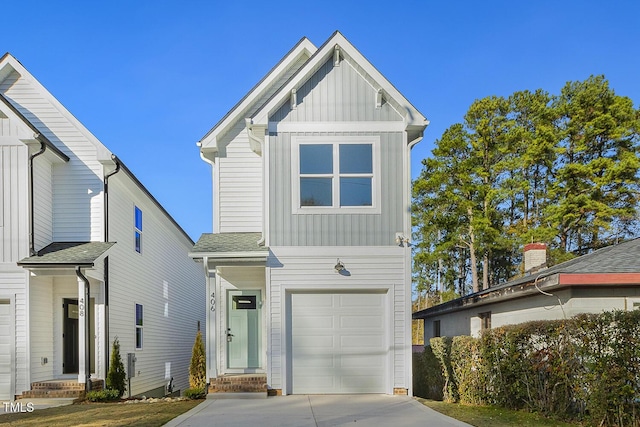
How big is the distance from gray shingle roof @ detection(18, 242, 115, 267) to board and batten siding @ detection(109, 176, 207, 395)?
84cm

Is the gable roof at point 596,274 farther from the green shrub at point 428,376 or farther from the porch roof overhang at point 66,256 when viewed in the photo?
the porch roof overhang at point 66,256

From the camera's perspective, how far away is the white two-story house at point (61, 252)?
38.9ft

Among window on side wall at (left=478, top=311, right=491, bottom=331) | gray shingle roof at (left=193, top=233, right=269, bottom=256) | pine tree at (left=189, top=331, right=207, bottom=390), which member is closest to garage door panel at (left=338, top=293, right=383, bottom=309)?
gray shingle roof at (left=193, top=233, right=269, bottom=256)

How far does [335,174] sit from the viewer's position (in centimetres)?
1152

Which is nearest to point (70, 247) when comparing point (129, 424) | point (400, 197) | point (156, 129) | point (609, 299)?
point (129, 424)

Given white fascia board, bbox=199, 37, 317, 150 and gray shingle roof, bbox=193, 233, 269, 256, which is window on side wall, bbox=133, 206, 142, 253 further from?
white fascia board, bbox=199, 37, 317, 150

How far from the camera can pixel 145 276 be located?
55.9 ft

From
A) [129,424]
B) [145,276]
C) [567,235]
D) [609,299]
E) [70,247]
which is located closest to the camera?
[129,424]

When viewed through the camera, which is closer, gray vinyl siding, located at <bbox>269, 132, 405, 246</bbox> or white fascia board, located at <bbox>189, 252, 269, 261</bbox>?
white fascia board, located at <bbox>189, 252, 269, 261</bbox>

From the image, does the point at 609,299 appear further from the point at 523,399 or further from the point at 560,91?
the point at 560,91

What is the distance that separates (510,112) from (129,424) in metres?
29.0

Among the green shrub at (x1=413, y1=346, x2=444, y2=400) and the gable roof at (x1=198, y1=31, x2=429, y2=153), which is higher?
the gable roof at (x1=198, y1=31, x2=429, y2=153)

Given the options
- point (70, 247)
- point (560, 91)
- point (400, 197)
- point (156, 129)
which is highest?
point (560, 91)

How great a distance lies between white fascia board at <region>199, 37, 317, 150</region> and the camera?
1310 centimetres
